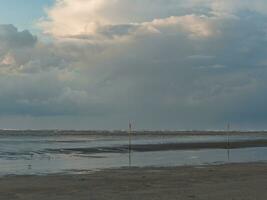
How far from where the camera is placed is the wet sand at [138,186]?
1819cm

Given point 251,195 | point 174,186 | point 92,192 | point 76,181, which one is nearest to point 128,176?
point 76,181

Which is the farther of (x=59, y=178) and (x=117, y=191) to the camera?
(x=59, y=178)

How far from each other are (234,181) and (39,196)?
363 inches

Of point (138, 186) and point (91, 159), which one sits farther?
point (91, 159)

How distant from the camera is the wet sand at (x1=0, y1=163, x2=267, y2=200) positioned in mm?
18188

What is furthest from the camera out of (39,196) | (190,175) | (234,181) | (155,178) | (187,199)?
(190,175)

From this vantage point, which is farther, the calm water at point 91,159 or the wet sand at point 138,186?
the calm water at point 91,159

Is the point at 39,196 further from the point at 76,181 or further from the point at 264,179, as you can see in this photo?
the point at 264,179

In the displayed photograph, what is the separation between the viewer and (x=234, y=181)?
2341 cm

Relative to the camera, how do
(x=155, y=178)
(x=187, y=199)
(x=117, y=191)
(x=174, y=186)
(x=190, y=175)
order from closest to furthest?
(x=187, y=199) < (x=117, y=191) < (x=174, y=186) < (x=155, y=178) < (x=190, y=175)

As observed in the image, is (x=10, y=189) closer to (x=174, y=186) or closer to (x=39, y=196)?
(x=39, y=196)

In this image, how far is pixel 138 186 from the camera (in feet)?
71.0

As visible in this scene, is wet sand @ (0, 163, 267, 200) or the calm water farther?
the calm water

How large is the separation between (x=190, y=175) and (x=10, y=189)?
32.7ft
